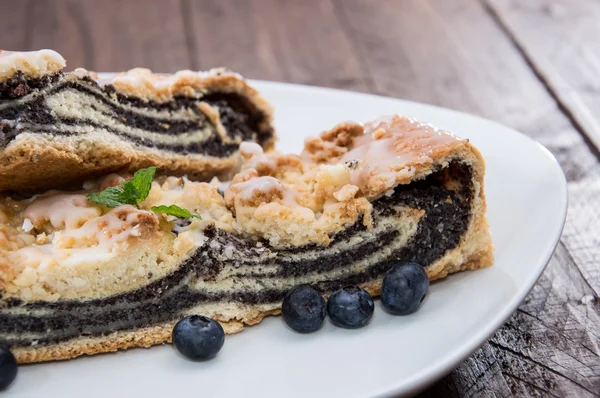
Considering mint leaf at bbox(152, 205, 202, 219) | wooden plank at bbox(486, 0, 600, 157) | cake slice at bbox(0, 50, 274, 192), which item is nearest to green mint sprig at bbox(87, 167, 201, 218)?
mint leaf at bbox(152, 205, 202, 219)

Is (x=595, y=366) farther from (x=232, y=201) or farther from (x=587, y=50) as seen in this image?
(x=587, y=50)

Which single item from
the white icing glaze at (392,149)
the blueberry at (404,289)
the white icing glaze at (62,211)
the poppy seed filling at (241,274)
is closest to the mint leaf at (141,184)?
the white icing glaze at (62,211)

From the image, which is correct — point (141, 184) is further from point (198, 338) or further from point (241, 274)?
point (198, 338)

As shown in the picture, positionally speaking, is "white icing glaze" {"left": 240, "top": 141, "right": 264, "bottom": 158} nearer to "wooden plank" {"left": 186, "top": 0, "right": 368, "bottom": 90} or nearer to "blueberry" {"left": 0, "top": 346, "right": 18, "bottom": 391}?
"blueberry" {"left": 0, "top": 346, "right": 18, "bottom": 391}

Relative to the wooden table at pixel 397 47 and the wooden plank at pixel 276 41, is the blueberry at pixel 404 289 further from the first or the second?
the wooden plank at pixel 276 41

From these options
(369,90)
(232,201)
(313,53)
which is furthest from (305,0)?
(232,201)

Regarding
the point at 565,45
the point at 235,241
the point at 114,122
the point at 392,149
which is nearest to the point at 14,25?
the point at 114,122
